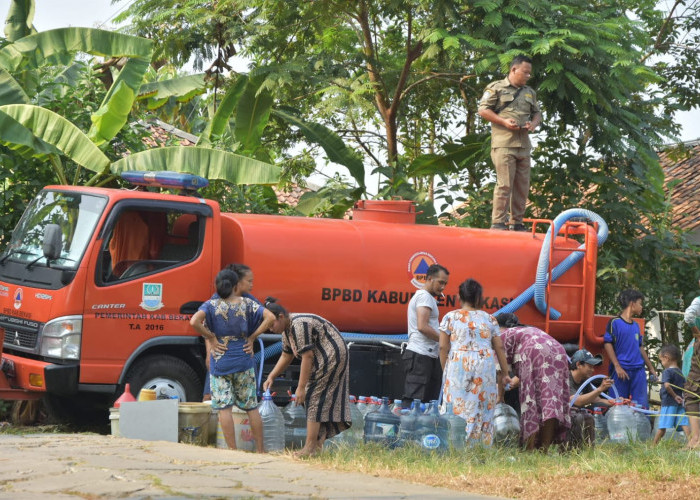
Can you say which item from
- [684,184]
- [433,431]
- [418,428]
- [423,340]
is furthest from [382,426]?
[684,184]

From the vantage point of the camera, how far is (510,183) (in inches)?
479

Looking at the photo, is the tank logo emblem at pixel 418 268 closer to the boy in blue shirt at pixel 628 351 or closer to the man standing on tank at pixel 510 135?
the man standing on tank at pixel 510 135

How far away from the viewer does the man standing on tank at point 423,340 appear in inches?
380

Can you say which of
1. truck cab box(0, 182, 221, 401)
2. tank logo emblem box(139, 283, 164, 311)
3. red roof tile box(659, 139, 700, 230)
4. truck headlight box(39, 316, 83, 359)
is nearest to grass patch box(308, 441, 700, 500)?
truck cab box(0, 182, 221, 401)

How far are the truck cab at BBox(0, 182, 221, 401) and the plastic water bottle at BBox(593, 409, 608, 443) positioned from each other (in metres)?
4.10

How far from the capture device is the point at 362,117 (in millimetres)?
16922

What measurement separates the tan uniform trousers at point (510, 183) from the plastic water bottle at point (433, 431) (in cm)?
404

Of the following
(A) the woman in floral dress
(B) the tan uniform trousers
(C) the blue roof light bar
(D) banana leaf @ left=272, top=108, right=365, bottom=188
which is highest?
(D) banana leaf @ left=272, top=108, right=365, bottom=188

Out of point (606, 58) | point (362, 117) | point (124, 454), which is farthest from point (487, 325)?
point (362, 117)

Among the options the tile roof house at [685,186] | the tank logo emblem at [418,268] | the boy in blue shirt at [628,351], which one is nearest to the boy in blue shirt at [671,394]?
the boy in blue shirt at [628,351]

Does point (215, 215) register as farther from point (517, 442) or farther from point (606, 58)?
point (606, 58)

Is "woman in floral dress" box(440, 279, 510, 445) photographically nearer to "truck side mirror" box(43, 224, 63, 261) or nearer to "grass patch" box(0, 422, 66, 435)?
"truck side mirror" box(43, 224, 63, 261)

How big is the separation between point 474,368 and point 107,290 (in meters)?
3.44

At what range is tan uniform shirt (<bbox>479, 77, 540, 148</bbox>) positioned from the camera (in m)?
12.1
